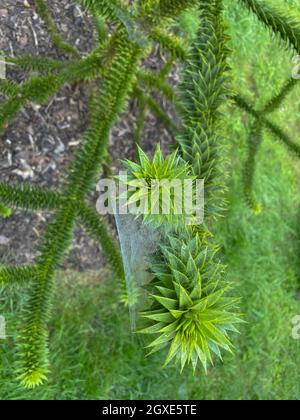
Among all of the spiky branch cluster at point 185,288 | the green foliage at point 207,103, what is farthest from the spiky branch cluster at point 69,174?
the spiky branch cluster at point 185,288

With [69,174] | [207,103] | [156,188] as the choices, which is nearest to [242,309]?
[69,174]

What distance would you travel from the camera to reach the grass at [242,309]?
2916 mm

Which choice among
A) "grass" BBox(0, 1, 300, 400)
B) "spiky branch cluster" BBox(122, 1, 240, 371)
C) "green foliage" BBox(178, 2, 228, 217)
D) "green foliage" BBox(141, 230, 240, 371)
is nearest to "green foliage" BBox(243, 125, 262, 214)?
"grass" BBox(0, 1, 300, 400)

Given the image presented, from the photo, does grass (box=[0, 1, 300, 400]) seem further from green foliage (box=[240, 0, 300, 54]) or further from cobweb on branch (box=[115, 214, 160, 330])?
green foliage (box=[240, 0, 300, 54])

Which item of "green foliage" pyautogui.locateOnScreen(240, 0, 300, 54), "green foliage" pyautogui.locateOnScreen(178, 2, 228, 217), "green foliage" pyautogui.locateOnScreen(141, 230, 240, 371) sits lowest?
"green foliage" pyautogui.locateOnScreen(141, 230, 240, 371)

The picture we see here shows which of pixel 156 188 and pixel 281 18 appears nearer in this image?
pixel 156 188

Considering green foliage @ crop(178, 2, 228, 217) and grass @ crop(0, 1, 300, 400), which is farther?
grass @ crop(0, 1, 300, 400)

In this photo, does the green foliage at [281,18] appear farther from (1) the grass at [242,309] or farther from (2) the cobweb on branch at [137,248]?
(1) the grass at [242,309]

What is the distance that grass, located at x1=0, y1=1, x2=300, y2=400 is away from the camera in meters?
2.92

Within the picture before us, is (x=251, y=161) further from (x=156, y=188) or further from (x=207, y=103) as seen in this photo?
(x=156, y=188)

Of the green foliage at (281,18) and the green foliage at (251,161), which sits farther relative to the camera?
the green foliage at (251,161)

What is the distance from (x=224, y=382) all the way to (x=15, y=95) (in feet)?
8.00

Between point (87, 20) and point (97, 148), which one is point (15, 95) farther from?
point (87, 20)

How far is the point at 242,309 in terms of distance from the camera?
11.4 ft
